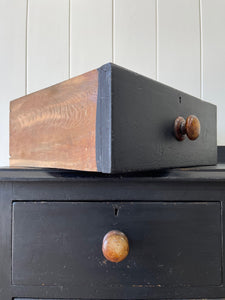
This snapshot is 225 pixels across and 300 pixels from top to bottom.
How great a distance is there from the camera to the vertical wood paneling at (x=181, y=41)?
90cm

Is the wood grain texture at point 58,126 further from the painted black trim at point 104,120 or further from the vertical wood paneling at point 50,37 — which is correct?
the vertical wood paneling at point 50,37

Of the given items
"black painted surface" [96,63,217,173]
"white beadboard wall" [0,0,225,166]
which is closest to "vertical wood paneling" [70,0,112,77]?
"white beadboard wall" [0,0,225,166]

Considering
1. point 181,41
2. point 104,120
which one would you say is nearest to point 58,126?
point 104,120

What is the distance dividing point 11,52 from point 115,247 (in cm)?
84

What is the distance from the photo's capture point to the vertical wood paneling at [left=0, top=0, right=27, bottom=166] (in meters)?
0.90

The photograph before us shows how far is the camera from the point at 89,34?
0.90 m

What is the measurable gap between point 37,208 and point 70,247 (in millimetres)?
89

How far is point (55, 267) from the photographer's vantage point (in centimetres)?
41

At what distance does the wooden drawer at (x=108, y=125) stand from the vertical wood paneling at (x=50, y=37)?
1.25 ft

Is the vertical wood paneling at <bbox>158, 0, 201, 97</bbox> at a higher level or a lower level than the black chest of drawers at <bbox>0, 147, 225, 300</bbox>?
higher

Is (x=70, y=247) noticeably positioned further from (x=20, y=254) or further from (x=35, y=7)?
(x=35, y=7)

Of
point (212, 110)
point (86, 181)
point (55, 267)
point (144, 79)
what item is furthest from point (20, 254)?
point (212, 110)

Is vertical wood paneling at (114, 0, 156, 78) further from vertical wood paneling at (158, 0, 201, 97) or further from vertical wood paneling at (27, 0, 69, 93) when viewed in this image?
vertical wood paneling at (27, 0, 69, 93)

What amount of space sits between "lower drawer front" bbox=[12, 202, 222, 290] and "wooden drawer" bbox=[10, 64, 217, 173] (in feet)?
0.28
